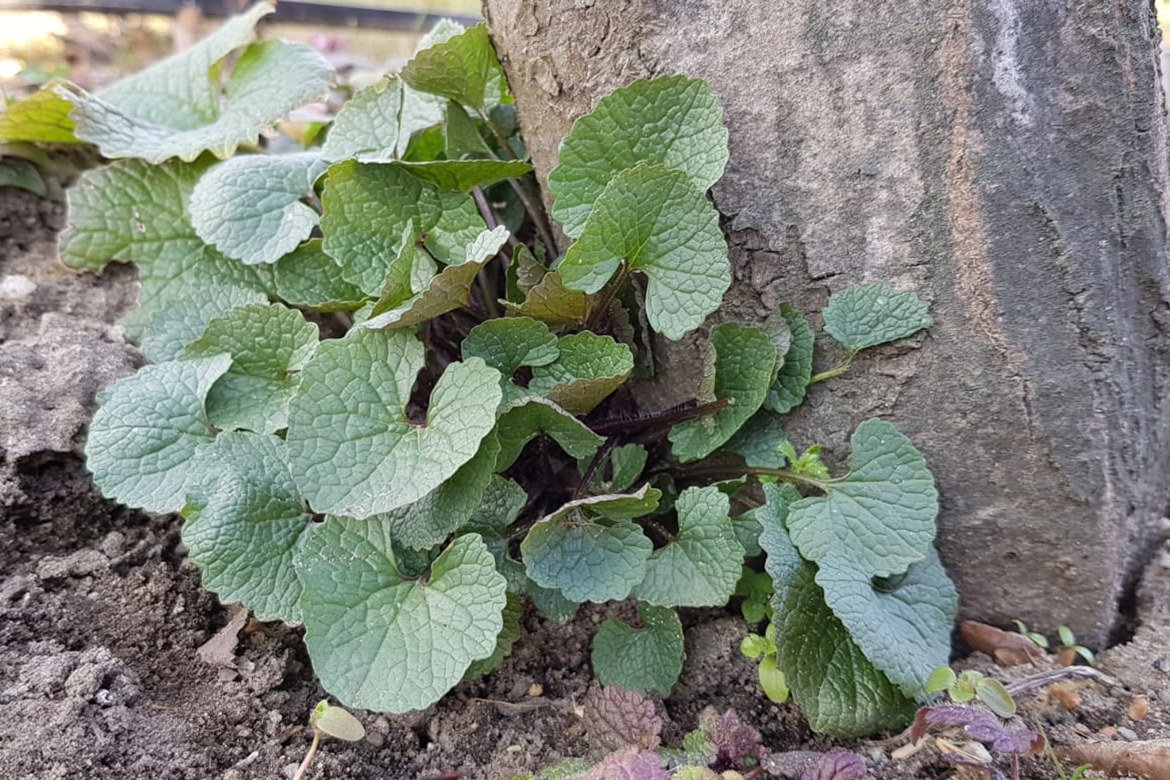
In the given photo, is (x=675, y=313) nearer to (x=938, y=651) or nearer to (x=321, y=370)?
(x=321, y=370)

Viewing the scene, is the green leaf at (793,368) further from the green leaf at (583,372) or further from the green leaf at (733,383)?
the green leaf at (583,372)

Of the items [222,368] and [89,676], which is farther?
[222,368]

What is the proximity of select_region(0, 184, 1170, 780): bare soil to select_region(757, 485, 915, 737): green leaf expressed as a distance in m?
0.05

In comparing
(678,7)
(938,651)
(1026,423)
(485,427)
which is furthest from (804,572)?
(678,7)

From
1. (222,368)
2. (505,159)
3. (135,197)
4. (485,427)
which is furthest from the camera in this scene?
(135,197)

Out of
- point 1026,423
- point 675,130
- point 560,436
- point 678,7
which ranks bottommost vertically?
point 560,436

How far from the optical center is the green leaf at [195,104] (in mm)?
1588

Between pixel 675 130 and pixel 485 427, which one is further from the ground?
pixel 675 130

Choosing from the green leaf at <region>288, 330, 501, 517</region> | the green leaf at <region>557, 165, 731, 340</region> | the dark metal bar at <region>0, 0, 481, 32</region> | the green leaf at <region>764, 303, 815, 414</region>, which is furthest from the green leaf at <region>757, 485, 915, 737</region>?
the dark metal bar at <region>0, 0, 481, 32</region>

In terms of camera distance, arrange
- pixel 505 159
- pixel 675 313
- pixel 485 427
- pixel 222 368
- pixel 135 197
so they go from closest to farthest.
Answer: pixel 485 427, pixel 675 313, pixel 222 368, pixel 505 159, pixel 135 197

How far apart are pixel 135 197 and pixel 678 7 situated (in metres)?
1.13

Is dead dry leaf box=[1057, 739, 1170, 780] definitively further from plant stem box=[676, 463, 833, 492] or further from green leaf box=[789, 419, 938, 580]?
plant stem box=[676, 463, 833, 492]

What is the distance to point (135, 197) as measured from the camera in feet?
5.32

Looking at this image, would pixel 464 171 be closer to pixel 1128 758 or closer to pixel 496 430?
pixel 496 430
